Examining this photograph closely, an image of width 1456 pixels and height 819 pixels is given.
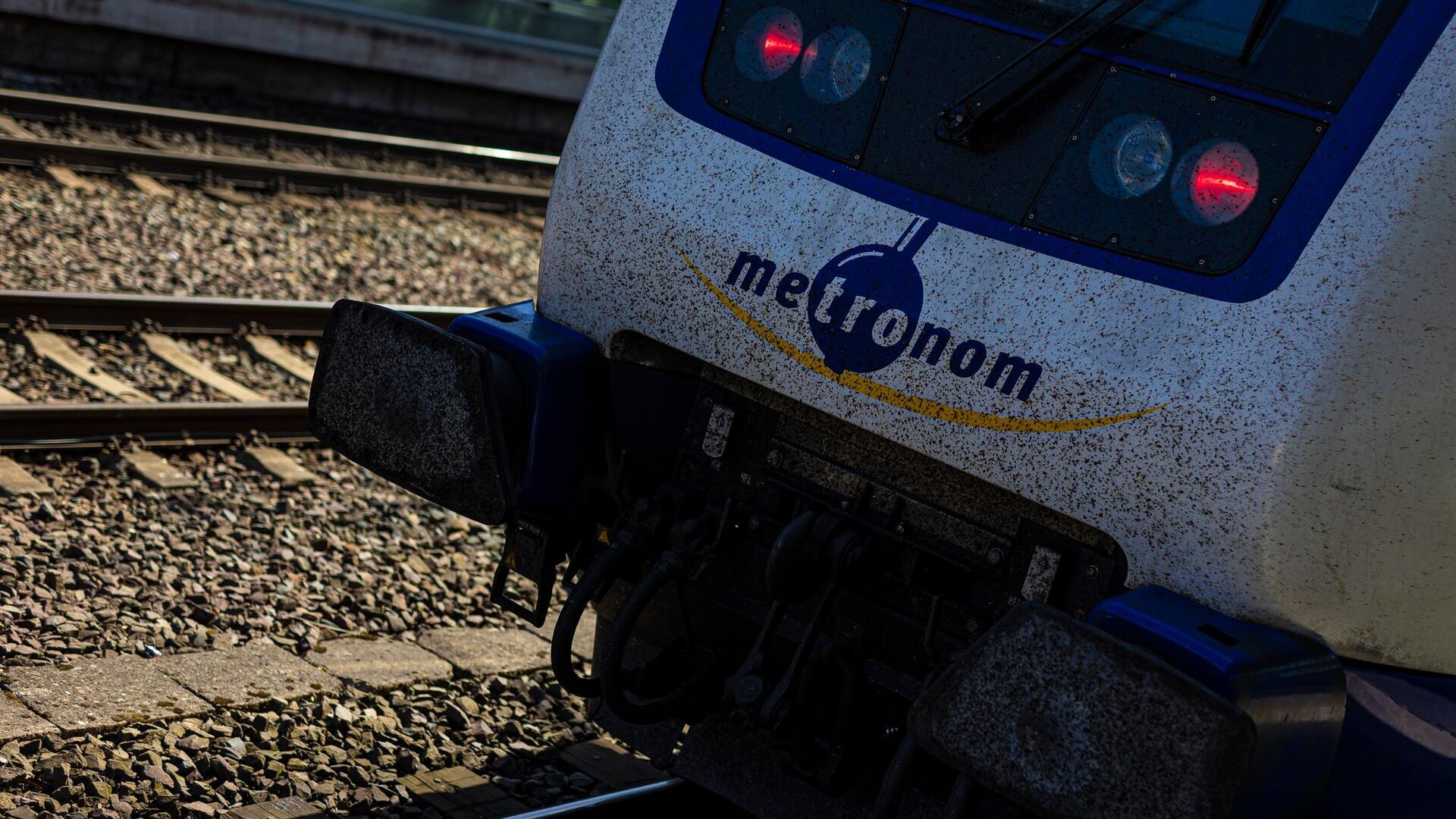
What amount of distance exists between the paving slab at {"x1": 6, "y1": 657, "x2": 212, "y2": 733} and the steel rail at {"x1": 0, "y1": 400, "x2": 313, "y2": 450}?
4.49 feet

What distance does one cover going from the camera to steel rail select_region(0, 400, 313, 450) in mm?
5750

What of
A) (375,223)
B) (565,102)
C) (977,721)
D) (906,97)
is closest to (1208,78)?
(906,97)

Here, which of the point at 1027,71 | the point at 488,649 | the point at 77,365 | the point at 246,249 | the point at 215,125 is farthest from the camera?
the point at 215,125

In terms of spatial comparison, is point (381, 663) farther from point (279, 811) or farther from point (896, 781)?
point (896, 781)

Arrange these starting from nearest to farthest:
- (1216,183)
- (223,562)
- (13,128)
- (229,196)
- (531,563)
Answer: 1. (1216,183)
2. (531,563)
3. (223,562)
4. (229,196)
5. (13,128)

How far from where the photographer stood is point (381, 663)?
4.79 m

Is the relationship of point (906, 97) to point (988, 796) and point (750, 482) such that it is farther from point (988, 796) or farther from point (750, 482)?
point (988, 796)

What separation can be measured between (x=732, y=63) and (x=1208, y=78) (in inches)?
42.2

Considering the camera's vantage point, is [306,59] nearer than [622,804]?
No

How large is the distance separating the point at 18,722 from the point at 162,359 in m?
Result: 3.18

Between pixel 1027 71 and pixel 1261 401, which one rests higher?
pixel 1027 71

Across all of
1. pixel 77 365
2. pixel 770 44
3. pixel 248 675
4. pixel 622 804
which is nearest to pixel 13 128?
pixel 77 365

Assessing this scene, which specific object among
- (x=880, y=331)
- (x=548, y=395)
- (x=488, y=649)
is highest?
(x=880, y=331)

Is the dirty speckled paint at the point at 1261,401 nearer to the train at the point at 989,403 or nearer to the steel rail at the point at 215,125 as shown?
the train at the point at 989,403
